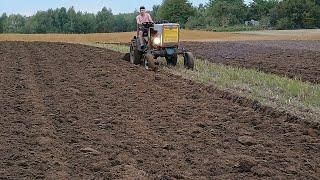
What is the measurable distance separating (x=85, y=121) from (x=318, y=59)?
15992mm

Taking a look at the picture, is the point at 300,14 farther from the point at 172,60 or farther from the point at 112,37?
the point at 172,60

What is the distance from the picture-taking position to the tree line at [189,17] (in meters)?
85.3

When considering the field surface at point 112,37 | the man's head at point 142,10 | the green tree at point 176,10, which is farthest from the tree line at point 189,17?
the man's head at point 142,10

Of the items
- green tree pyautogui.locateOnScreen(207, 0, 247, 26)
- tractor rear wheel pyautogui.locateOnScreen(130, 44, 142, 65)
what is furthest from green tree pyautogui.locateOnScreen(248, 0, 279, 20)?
tractor rear wheel pyautogui.locateOnScreen(130, 44, 142, 65)

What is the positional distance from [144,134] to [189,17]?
82.7m

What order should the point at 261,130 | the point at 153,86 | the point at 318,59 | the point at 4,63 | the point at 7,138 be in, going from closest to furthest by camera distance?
the point at 7,138, the point at 261,130, the point at 153,86, the point at 4,63, the point at 318,59

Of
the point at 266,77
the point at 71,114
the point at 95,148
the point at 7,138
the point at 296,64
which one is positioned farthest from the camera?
the point at 296,64

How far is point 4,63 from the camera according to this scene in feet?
61.1

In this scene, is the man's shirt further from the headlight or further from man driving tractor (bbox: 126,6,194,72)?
the headlight

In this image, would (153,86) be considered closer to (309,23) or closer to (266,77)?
(266,77)

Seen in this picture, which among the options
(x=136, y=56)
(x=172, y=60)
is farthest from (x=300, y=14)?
(x=136, y=56)

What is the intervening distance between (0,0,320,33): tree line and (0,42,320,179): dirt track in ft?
239

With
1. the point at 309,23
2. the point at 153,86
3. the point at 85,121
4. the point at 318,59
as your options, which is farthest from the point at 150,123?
the point at 309,23

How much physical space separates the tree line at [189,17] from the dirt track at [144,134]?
72734 millimetres
